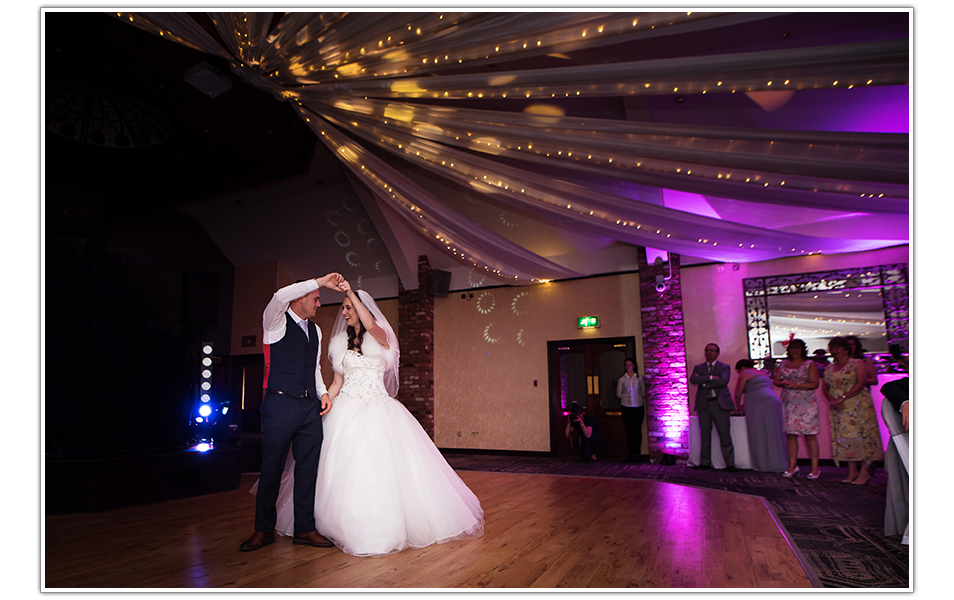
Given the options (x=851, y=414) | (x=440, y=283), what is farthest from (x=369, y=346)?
(x=440, y=283)

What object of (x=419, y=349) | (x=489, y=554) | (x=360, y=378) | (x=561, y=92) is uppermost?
(x=561, y=92)

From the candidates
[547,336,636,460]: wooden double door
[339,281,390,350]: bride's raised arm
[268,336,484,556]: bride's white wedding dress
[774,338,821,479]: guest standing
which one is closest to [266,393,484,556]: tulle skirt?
[268,336,484,556]: bride's white wedding dress

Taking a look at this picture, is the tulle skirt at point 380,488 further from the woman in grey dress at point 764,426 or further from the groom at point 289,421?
the woman in grey dress at point 764,426

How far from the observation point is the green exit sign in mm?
7949

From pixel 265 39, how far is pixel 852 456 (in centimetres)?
594

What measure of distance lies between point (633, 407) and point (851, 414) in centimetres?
269

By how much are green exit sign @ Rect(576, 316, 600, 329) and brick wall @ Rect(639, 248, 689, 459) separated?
0.83 meters

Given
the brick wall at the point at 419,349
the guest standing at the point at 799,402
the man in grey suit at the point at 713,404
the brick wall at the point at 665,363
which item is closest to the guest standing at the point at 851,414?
the guest standing at the point at 799,402

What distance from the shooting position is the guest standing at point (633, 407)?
23.6ft

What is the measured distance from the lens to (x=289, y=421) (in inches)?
106

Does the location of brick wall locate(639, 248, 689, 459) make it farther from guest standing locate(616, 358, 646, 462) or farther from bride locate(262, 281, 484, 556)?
bride locate(262, 281, 484, 556)

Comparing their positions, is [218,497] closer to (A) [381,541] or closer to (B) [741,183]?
(A) [381,541]

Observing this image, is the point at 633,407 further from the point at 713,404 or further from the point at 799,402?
the point at 799,402
